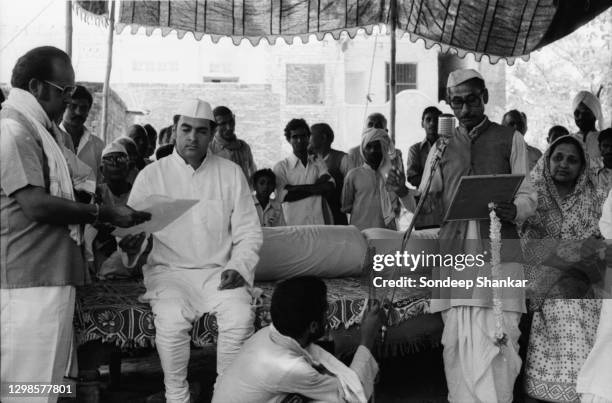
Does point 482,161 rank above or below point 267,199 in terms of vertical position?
above

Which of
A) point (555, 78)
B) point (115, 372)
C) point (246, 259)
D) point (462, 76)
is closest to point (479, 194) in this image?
point (462, 76)

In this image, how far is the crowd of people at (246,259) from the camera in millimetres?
3500

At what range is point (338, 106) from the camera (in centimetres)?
2114

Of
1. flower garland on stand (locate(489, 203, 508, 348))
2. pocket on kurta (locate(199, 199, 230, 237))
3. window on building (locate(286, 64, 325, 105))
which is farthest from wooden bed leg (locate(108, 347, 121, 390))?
window on building (locate(286, 64, 325, 105))

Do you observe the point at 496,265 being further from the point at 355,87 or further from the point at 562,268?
the point at 355,87

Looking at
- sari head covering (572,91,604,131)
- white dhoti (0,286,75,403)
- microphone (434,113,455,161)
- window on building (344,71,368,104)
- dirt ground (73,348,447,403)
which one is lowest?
dirt ground (73,348,447,403)

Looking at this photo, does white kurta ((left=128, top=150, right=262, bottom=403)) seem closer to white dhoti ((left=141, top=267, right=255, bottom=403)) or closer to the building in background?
white dhoti ((left=141, top=267, right=255, bottom=403))

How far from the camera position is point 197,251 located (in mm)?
4656

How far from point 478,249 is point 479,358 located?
2.18 ft

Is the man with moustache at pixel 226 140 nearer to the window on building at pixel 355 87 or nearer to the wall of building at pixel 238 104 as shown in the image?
the wall of building at pixel 238 104

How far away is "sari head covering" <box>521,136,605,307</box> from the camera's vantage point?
4.83 meters

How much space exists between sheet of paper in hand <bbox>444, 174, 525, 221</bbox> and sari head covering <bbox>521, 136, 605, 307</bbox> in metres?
0.59

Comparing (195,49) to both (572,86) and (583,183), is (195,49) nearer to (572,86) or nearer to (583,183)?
(572,86)

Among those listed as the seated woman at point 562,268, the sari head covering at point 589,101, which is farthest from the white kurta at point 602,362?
the sari head covering at point 589,101
